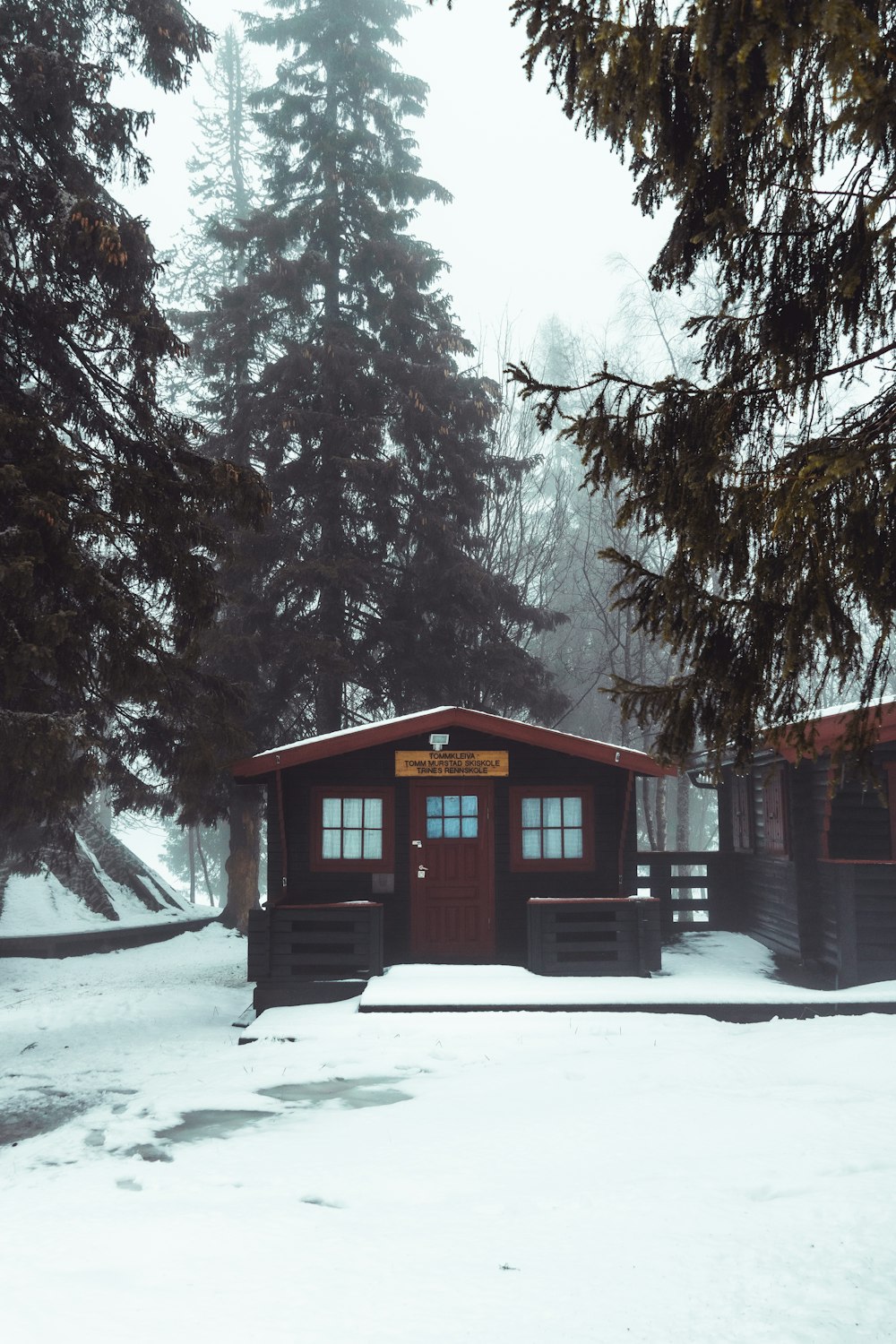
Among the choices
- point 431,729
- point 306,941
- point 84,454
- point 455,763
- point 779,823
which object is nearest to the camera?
point 84,454

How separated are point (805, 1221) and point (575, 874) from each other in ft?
31.4

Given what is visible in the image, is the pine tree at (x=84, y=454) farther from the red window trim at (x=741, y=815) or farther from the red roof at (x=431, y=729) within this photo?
the red window trim at (x=741, y=815)

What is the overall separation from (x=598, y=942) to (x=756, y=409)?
9.63m

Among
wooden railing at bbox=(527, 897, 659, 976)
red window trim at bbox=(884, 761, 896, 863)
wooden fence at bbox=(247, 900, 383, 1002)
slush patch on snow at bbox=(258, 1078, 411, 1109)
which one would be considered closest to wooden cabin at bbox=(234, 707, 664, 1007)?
wooden railing at bbox=(527, 897, 659, 976)

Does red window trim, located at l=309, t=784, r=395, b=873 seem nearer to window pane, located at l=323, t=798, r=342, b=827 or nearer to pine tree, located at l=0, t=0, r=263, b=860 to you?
window pane, located at l=323, t=798, r=342, b=827

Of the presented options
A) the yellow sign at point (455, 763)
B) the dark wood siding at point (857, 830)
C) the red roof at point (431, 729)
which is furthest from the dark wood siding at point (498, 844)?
the dark wood siding at point (857, 830)

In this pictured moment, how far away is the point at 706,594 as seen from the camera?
5.01 metres

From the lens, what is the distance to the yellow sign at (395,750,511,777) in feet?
47.4

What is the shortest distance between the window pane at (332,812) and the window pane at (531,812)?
247 centimetres

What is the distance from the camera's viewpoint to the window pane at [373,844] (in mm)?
14680

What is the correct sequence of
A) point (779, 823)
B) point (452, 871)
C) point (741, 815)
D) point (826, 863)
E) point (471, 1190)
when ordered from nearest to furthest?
point (471, 1190) < point (826, 863) < point (452, 871) < point (779, 823) < point (741, 815)

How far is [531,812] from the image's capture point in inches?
580

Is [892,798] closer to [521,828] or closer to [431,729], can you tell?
[521,828]

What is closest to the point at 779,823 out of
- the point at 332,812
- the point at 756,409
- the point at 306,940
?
the point at 332,812
